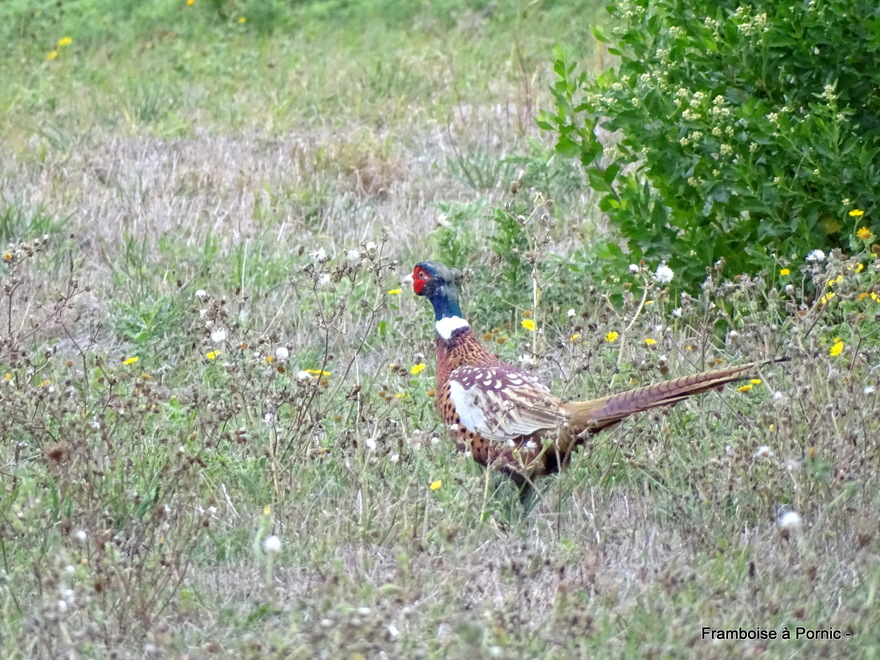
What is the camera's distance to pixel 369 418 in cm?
423

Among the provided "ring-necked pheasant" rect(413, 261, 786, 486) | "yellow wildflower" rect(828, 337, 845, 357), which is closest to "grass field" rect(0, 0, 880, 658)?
"yellow wildflower" rect(828, 337, 845, 357)

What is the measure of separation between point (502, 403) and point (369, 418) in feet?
2.19

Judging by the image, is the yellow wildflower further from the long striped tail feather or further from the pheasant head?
the pheasant head

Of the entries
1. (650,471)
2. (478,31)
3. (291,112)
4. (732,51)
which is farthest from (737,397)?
(478,31)

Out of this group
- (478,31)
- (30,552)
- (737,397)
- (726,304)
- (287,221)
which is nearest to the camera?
(30,552)

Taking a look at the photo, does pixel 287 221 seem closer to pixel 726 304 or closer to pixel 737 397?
pixel 726 304

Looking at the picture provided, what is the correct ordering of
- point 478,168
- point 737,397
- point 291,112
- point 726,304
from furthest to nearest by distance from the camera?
point 291,112
point 478,168
point 726,304
point 737,397

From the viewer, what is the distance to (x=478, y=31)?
9.97 meters

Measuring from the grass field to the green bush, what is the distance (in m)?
0.25

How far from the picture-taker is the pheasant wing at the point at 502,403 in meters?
3.67

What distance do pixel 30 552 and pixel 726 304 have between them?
9.62 feet

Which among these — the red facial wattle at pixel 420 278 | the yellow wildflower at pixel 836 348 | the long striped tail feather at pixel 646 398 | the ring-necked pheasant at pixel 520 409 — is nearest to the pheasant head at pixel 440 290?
the red facial wattle at pixel 420 278

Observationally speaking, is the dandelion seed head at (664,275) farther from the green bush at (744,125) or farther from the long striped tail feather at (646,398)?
the long striped tail feather at (646,398)

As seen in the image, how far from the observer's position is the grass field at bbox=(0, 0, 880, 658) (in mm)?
2869
